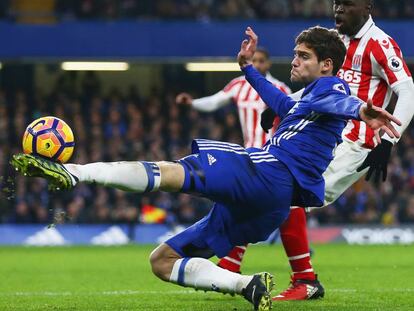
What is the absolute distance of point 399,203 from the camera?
1955cm

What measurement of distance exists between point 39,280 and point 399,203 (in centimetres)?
1120

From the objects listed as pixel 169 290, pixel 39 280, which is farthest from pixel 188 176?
pixel 39 280

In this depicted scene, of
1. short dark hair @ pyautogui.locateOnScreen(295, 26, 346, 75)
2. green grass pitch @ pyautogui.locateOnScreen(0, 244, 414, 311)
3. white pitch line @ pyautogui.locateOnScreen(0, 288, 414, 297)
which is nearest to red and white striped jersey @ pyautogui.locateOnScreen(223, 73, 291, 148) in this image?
green grass pitch @ pyautogui.locateOnScreen(0, 244, 414, 311)

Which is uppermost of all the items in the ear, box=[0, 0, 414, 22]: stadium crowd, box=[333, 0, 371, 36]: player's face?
box=[0, 0, 414, 22]: stadium crowd

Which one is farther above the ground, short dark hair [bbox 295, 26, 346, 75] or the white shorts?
short dark hair [bbox 295, 26, 346, 75]

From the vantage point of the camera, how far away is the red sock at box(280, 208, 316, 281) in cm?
754

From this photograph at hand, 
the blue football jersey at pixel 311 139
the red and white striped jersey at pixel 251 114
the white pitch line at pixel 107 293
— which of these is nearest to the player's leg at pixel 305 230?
the white pitch line at pixel 107 293

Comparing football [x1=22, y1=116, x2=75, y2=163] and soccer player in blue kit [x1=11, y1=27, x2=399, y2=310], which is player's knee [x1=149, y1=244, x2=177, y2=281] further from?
football [x1=22, y1=116, x2=75, y2=163]

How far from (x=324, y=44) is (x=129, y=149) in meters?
Answer: 14.0

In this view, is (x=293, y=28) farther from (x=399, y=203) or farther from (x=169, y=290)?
(x=169, y=290)

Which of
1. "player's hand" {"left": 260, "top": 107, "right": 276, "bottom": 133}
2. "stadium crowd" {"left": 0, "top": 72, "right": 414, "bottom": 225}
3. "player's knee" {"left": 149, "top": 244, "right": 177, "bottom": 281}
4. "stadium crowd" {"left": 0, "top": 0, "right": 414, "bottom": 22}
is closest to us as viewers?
"player's knee" {"left": 149, "top": 244, "right": 177, "bottom": 281}

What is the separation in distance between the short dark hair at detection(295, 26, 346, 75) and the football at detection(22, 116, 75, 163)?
1581 millimetres

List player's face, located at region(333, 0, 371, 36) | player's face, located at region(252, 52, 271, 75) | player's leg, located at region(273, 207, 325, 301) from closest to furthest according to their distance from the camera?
1. player's leg, located at region(273, 207, 325, 301)
2. player's face, located at region(333, 0, 371, 36)
3. player's face, located at region(252, 52, 271, 75)

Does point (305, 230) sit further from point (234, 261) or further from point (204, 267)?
point (204, 267)
